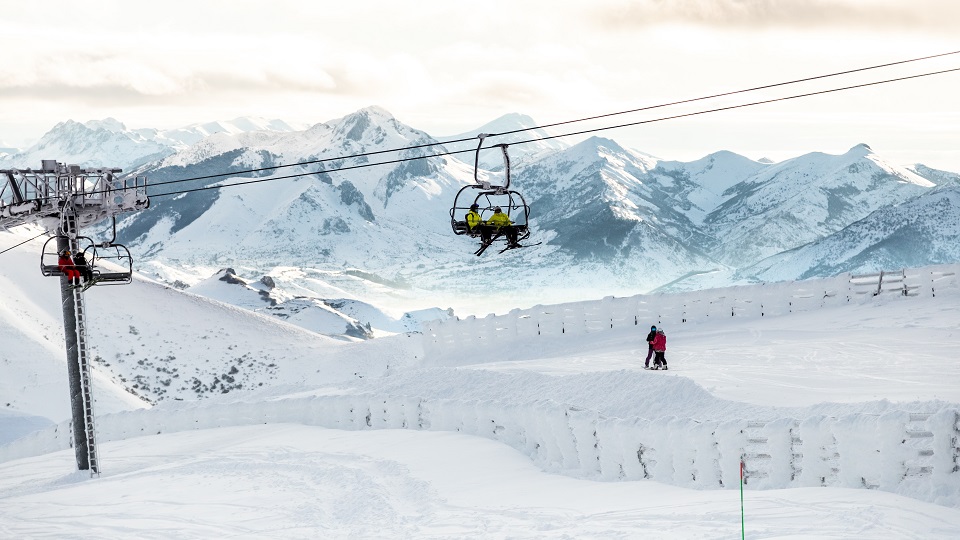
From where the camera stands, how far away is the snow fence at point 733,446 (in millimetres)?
16125

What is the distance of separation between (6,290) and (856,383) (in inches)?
2750

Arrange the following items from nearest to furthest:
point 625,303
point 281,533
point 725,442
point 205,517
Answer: point 725,442 → point 281,533 → point 205,517 → point 625,303

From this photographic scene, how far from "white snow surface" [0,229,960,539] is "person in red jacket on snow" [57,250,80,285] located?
543 centimetres

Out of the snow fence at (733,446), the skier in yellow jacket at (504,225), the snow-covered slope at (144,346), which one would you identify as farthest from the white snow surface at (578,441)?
the snow-covered slope at (144,346)

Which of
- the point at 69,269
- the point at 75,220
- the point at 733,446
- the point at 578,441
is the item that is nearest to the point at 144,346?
the point at 75,220

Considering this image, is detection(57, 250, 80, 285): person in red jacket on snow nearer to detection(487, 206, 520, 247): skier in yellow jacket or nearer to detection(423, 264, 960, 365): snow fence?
detection(487, 206, 520, 247): skier in yellow jacket

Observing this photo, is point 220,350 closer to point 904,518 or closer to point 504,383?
point 504,383

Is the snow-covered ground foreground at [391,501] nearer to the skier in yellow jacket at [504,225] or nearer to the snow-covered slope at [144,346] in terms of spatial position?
the skier in yellow jacket at [504,225]

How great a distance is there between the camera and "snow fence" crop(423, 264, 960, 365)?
44625mm

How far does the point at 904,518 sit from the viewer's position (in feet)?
49.0

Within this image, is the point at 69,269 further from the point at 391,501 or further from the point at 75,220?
the point at 391,501

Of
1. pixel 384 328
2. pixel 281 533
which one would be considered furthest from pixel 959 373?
pixel 384 328

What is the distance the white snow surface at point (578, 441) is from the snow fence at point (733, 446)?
0.03 meters

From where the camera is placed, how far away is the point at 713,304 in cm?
4550
